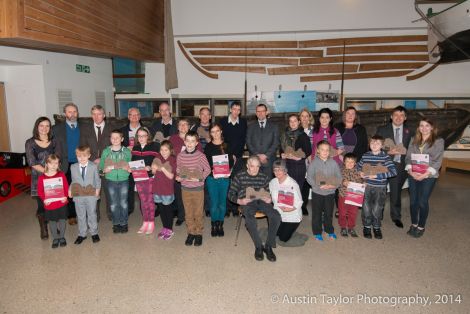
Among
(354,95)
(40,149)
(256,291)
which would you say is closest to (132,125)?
(40,149)

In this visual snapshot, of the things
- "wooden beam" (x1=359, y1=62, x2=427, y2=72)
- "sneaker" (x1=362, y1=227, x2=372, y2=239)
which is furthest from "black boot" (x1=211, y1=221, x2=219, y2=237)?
"wooden beam" (x1=359, y1=62, x2=427, y2=72)

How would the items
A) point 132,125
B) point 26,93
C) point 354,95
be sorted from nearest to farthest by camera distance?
point 132,125 → point 26,93 → point 354,95

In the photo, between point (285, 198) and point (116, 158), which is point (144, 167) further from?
point (285, 198)

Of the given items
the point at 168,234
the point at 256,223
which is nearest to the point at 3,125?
the point at 168,234

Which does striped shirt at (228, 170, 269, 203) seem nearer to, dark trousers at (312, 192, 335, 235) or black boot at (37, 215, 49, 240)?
dark trousers at (312, 192, 335, 235)

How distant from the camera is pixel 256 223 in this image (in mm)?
3305

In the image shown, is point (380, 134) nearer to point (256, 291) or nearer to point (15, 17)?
point (256, 291)

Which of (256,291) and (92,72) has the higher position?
(92,72)

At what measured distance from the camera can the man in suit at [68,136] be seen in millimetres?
3812

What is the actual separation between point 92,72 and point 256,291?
648 centimetres

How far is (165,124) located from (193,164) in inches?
38.5

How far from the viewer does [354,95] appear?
7.17 m

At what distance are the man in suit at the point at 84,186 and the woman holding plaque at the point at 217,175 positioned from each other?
1.31m

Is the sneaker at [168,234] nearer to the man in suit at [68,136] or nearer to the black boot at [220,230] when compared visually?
the black boot at [220,230]
